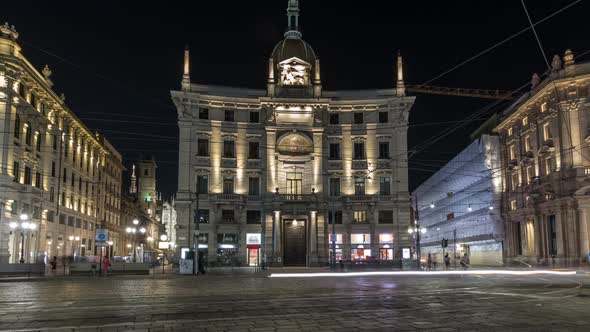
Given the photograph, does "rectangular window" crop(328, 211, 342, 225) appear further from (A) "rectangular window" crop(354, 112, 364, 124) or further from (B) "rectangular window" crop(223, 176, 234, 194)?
(B) "rectangular window" crop(223, 176, 234, 194)

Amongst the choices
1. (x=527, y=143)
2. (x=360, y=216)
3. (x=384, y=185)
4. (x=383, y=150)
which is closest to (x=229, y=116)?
(x=383, y=150)

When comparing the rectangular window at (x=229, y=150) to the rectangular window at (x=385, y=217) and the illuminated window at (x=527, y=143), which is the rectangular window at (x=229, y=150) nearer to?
the rectangular window at (x=385, y=217)

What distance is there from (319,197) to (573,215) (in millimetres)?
25131

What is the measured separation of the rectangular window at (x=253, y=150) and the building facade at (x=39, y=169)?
20.6 m

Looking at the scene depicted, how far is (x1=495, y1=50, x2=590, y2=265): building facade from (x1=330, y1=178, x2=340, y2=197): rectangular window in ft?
66.9

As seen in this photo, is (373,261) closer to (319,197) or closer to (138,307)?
(319,197)

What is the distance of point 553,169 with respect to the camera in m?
55.6

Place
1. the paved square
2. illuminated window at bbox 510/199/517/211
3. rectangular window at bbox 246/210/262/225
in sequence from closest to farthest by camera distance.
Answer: the paved square < rectangular window at bbox 246/210/262/225 < illuminated window at bbox 510/199/517/211

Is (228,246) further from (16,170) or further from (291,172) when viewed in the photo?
(16,170)

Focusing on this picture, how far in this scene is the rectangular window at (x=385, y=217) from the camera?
58812mm

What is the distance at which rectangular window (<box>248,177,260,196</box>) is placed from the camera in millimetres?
59500

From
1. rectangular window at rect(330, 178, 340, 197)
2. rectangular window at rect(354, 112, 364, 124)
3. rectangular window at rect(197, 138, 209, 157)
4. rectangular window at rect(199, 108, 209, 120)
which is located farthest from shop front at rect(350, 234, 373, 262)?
rectangular window at rect(199, 108, 209, 120)

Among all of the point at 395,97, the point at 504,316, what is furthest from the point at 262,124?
the point at 504,316

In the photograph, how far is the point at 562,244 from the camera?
175ft
